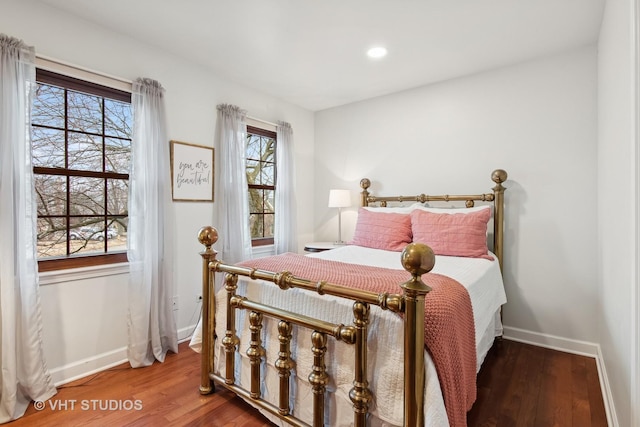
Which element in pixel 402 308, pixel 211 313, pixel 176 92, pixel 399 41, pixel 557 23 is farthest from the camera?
pixel 176 92

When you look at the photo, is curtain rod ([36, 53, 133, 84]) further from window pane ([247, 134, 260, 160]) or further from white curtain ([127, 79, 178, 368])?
window pane ([247, 134, 260, 160])

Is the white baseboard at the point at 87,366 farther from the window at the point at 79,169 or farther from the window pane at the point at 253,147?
the window pane at the point at 253,147

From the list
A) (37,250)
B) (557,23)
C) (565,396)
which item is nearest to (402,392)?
(565,396)

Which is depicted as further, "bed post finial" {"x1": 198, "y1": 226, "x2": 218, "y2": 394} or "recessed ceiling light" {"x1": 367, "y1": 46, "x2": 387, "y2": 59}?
"recessed ceiling light" {"x1": 367, "y1": 46, "x2": 387, "y2": 59}

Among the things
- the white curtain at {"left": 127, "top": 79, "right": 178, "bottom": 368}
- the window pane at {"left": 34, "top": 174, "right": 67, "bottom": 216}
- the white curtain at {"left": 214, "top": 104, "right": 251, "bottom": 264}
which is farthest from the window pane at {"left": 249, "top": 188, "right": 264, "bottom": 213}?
the window pane at {"left": 34, "top": 174, "right": 67, "bottom": 216}

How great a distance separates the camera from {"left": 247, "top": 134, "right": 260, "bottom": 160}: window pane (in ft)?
11.0

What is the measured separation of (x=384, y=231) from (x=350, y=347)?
1.57 m

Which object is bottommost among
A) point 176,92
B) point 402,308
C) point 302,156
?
point 402,308

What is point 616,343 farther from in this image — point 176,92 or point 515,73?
point 176,92

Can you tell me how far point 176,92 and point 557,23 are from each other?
113 inches

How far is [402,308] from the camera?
42.3 inches

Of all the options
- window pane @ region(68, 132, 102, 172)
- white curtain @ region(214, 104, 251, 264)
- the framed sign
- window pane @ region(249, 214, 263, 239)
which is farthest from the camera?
window pane @ region(249, 214, 263, 239)

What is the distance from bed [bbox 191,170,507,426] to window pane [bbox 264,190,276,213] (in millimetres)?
1613

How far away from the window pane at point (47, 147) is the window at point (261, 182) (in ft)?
5.22
